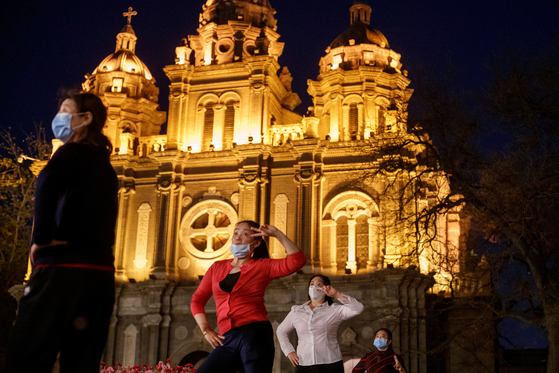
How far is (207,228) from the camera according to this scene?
99.9ft

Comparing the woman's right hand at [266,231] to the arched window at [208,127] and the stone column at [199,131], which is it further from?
the stone column at [199,131]

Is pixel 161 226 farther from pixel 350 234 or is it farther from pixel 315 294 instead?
pixel 315 294

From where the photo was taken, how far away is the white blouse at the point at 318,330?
7.91 meters

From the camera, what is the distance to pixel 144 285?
2906 cm

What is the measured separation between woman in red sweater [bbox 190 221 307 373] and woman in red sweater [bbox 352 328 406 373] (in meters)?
3.52

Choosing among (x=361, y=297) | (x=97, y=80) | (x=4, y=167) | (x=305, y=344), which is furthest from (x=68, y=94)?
(x=4, y=167)

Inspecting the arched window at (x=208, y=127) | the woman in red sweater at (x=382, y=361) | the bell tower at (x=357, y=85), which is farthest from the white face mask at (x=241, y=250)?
the arched window at (x=208, y=127)

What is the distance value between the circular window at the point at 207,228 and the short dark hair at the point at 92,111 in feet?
83.7

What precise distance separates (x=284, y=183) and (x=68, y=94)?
25.7 m

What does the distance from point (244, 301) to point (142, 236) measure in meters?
25.7

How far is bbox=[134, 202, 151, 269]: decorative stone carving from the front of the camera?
30781 mm

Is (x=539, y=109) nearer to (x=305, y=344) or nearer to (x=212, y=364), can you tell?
(x=305, y=344)

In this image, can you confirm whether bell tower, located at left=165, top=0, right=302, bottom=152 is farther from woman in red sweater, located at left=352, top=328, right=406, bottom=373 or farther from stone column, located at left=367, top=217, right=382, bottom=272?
woman in red sweater, located at left=352, top=328, right=406, bottom=373

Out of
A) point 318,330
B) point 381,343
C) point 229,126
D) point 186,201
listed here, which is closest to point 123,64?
point 229,126
